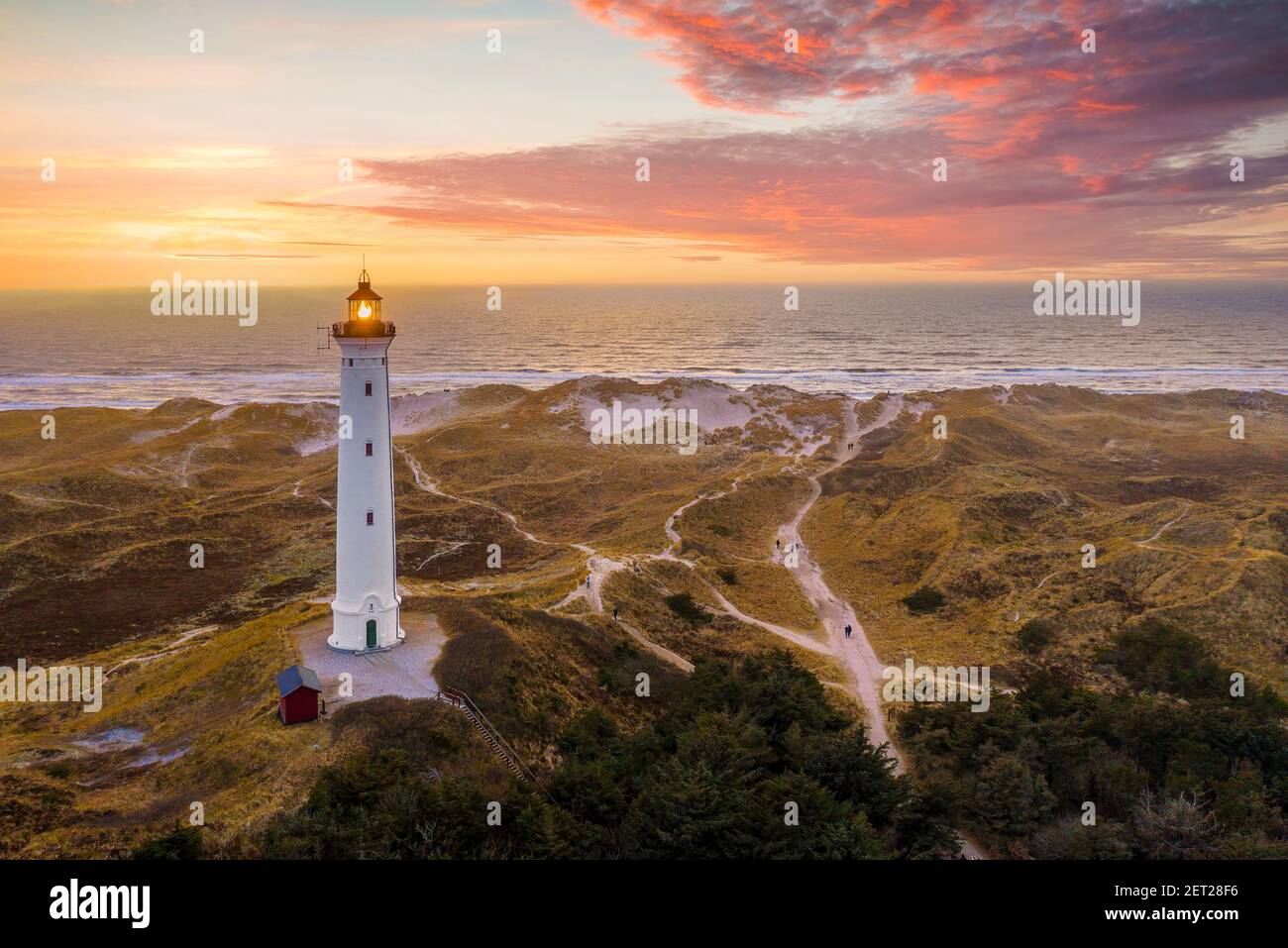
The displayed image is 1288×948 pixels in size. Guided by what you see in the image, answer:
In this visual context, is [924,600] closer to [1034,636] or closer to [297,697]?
[1034,636]

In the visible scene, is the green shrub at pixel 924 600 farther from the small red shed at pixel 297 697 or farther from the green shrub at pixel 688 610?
the small red shed at pixel 297 697

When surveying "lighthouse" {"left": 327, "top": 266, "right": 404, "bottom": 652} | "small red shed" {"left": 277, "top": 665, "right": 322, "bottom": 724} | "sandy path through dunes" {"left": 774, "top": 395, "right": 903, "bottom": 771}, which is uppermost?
"lighthouse" {"left": 327, "top": 266, "right": 404, "bottom": 652}

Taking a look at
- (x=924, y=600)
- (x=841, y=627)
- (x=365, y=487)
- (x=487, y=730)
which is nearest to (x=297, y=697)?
(x=487, y=730)

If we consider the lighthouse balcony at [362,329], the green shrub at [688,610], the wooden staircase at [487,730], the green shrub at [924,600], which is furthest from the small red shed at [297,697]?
the green shrub at [924,600]

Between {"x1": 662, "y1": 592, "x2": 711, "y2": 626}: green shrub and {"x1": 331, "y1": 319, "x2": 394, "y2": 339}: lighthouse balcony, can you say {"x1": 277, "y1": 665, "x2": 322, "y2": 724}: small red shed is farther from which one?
{"x1": 662, "y1": 592, "x2": 711, "y2": 626}: green shrub

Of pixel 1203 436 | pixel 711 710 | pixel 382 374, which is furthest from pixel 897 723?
pixel 1203 436

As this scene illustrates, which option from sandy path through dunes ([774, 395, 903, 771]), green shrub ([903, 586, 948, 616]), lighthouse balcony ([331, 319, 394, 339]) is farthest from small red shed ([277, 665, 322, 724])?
green shrub ([903, 586, 948, 616])
